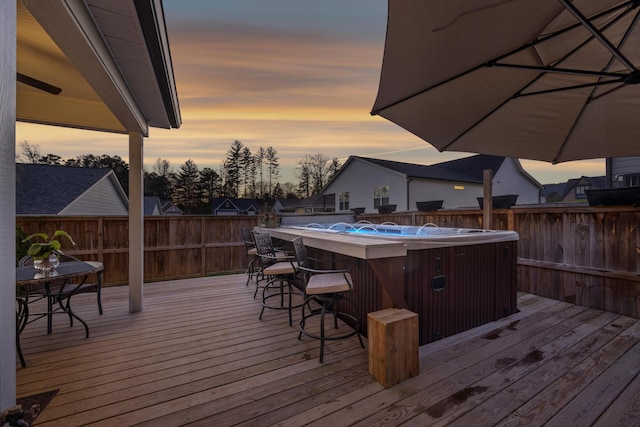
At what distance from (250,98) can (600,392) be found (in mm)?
6241

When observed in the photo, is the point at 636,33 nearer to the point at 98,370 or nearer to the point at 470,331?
the point at 470,331

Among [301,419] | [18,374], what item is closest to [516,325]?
[301,419]

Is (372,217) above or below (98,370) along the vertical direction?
above

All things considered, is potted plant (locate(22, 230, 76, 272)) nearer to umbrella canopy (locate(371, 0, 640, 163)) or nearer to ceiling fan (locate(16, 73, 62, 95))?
ceiling fan (locate(16, 73, 62, 95))

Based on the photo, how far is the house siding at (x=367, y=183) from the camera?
10.9 metres

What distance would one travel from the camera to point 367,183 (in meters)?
12.4

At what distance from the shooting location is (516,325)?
2.94 meters

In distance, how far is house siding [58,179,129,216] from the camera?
9016 millimetres

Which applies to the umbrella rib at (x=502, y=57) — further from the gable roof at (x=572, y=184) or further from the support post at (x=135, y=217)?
the gable roof at (x=572, y=184)

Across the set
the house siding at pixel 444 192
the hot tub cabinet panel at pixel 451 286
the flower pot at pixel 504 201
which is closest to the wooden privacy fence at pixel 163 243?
the hot tub cabinet panel at pixel 451 286

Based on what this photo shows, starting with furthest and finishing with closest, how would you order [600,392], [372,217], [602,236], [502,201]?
[372,217] → [502,201] → [602,236] → [600,392]

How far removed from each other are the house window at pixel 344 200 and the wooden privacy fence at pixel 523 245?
24.6ft

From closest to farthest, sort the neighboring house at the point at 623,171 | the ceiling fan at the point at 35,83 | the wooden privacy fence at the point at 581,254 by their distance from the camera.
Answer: the ceiling fan at the point at 35,83, the wooden privacy fence at the point at 581,254, the neighboring house at the point at 623,171

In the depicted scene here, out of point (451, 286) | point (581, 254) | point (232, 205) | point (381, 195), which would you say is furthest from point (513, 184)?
point (232, 205)
